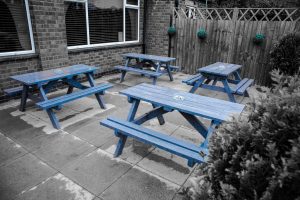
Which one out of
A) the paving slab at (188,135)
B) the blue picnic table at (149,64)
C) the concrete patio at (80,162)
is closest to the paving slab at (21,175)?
the concrete patio at (80,162)

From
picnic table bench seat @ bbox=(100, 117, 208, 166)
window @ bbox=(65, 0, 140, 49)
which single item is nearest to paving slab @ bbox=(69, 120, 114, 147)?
picnic table bench seat @ bbox=(100, 117, 208, 166)

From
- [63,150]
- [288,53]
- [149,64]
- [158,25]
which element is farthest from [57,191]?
[158,25]

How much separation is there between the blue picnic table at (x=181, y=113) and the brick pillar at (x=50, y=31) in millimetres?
3062

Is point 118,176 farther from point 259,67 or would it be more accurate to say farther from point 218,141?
point 259,67

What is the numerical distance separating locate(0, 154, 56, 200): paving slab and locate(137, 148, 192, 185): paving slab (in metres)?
1.18

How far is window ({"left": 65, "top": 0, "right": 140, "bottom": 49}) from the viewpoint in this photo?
582 cm

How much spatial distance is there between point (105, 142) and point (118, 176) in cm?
83

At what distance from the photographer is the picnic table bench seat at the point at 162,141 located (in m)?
2.27

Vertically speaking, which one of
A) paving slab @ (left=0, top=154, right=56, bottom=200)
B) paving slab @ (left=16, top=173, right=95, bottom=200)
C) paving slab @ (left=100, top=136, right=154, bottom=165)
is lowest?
paving slab @ (left=16, top=173, right=95, bottom=200)

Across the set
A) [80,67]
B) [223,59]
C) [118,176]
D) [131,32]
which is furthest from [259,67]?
[118,176]

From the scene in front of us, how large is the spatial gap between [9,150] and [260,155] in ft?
10.6

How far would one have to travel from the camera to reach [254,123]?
116 cm

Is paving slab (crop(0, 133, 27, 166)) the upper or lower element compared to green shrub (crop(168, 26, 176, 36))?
lower

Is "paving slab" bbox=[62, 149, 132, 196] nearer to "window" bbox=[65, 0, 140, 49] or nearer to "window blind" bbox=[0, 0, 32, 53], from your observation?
"window blind" bbox=[0, 0, 32, 53]
